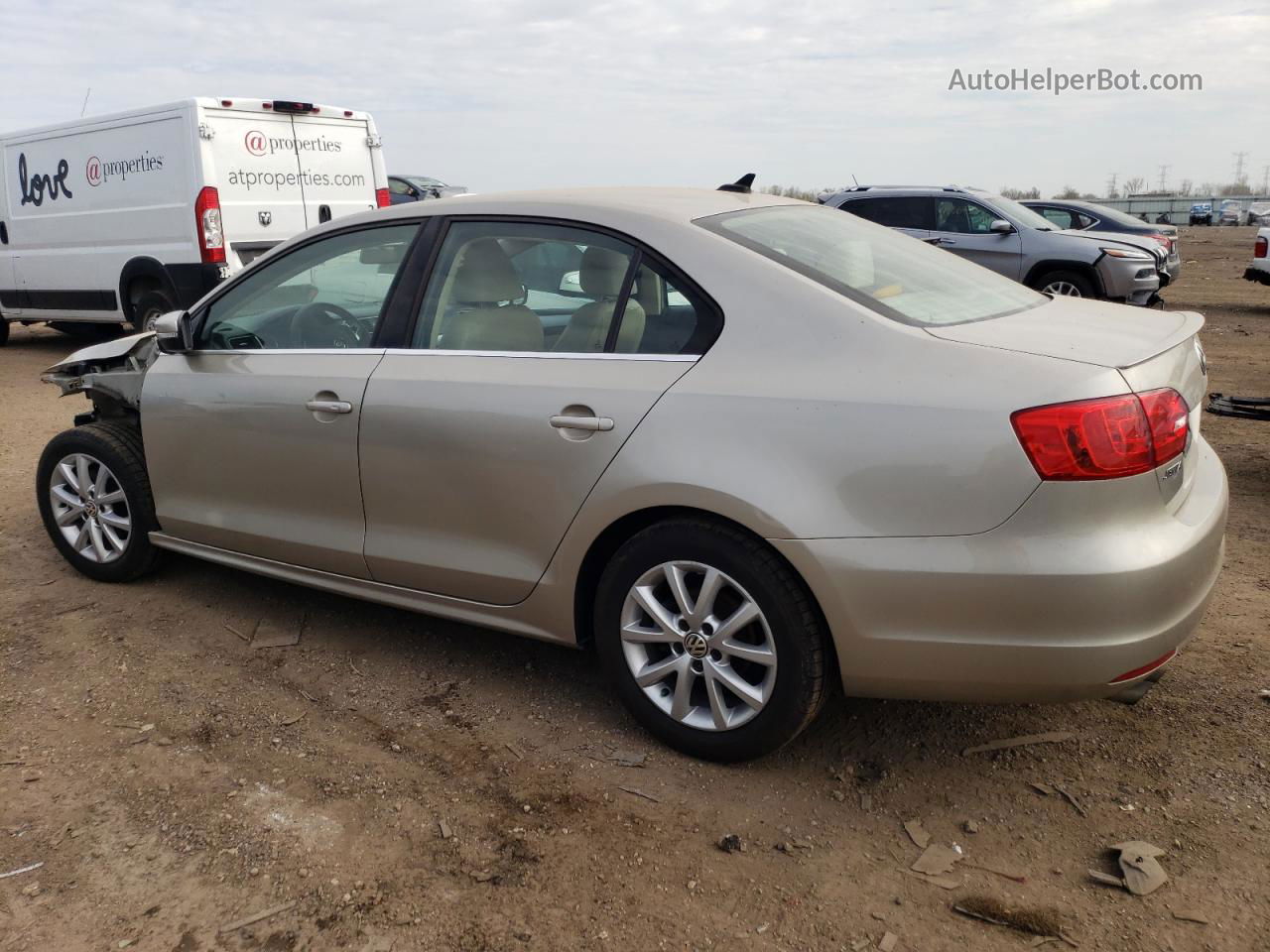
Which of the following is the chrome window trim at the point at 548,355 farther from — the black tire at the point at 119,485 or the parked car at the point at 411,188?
the parked car at the point at 411,188

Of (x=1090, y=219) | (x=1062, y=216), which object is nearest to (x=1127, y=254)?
(x=1090, y=219)

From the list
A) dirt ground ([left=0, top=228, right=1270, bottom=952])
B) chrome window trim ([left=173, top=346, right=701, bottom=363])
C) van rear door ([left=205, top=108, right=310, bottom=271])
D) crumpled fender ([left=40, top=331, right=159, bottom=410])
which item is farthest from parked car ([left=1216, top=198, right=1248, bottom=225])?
chrome window trim ([left=173, top=346, right=701, bottom=363])

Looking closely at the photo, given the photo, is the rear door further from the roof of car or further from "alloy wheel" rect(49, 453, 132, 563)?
the roof of car

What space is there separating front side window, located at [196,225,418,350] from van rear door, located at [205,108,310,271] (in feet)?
19.0

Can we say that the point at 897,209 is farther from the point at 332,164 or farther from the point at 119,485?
the point at 119,485

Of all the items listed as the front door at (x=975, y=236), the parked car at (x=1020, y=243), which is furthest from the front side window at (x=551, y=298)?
the front door at (x=975, y=236)

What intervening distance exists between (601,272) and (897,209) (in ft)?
36.4

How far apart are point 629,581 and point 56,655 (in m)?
2.33

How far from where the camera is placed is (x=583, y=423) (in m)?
3.06

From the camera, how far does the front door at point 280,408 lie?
366cm

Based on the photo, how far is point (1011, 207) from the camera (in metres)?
13.3

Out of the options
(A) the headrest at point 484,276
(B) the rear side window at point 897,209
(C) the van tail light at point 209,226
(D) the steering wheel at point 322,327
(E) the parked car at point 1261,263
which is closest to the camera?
(A) the headrest at point 484,276

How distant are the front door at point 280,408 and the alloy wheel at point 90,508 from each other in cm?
34

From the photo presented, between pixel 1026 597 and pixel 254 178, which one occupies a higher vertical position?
pixel 254 178
